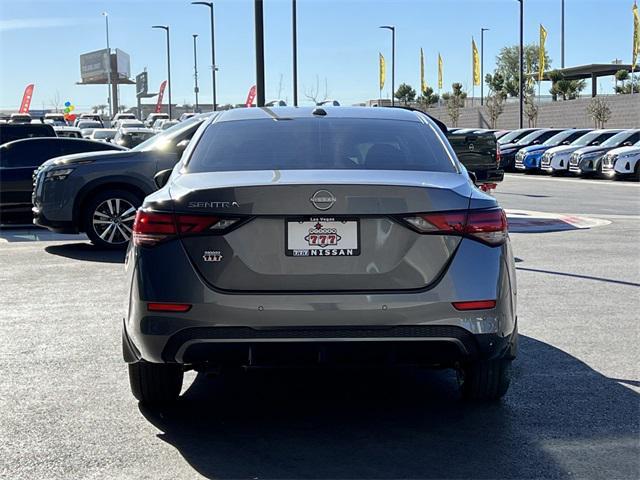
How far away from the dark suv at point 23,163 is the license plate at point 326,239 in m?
10.9

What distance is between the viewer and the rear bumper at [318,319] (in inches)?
172

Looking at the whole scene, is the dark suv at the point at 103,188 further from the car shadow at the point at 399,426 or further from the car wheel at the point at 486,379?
the car wheel at the point at 486,379

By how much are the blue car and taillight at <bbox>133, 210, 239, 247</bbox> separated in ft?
98.9

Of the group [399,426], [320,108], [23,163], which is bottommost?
[399,426]

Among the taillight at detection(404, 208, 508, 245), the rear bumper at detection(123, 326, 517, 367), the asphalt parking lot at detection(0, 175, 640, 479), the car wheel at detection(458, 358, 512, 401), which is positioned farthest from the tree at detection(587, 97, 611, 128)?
the rear bumper at detection(123, 326, 517, 367)

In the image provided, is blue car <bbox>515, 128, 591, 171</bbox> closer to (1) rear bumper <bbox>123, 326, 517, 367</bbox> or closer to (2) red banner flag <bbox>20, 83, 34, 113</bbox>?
(1) rear bumper <bbox>123, 326, 517, 367</bbox>

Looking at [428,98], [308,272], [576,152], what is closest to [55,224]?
[308,272]

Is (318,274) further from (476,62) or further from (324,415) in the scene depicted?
(476,62)

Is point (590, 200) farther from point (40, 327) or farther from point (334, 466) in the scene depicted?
point (334, 466)

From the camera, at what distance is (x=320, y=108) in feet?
20.0

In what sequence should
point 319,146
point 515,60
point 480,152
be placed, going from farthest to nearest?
1. point 515,60
2. point 480,152
3. point 319,146

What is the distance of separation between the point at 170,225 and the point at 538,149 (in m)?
30.7

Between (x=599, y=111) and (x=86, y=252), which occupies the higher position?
(x=599, y=111)

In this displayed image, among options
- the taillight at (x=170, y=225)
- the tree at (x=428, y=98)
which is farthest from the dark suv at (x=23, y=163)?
the tree at (x=428, y=98)
